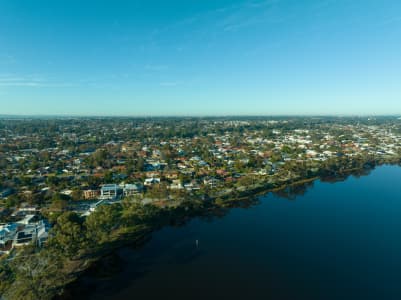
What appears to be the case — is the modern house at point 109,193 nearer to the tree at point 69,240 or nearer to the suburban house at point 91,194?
the suburban house at point 91,194

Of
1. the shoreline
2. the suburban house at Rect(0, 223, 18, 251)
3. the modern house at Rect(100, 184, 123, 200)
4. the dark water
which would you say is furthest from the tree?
the modern house at Rect(100, 184, 123, 200)

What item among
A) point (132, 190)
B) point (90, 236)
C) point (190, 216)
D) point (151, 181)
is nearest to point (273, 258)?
point (190, 216)

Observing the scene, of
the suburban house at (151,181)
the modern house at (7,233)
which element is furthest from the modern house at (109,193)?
the modern house at (7,233)

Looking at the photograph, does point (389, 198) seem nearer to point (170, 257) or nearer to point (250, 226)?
point (250, 226)

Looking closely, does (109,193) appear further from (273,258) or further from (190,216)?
(273,258)

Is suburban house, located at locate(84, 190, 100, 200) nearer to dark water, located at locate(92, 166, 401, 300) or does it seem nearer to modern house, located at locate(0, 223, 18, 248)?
modern house, located at locate(0, 223, 18, 248)
